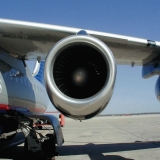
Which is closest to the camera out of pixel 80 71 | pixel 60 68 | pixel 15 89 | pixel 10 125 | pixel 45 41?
pixel 60 68

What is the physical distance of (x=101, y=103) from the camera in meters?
3.84

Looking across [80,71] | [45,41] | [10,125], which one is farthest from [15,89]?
[80,71]

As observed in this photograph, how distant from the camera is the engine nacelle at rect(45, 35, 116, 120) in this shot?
386 cm

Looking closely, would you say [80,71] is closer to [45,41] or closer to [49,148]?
[45,41]

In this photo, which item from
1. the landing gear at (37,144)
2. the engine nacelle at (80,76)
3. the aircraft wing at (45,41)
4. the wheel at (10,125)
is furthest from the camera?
the wheel at (10,125)

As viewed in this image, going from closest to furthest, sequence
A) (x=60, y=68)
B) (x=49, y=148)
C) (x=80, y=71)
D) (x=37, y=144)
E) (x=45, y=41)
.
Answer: (x=60, y=68)
(x=80, y=71)
(x=45, y=41)
(x=37, y=144)
(x=49, y=148)

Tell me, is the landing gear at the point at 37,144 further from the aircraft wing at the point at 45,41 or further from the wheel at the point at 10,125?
the aircraft wing at the point at 45,41

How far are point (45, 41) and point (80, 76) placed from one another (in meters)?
1.69

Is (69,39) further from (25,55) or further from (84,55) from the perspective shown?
(25,55)

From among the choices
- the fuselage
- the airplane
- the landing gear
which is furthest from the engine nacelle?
the landing gear

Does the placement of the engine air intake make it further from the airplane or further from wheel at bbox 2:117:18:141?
wheel at bbox 2:117:18:141

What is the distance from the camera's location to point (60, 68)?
4.41 meters

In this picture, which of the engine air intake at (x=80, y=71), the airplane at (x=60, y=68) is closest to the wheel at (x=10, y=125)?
the airplane at (x=60, y=68)

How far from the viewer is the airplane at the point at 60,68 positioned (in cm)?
395
